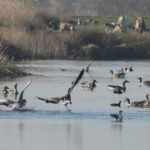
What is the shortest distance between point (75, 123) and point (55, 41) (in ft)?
67.5

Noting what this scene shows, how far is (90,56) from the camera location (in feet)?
124

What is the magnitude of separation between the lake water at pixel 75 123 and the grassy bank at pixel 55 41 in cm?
898

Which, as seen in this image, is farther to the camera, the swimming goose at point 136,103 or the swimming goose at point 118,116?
the swimming goose at point 136,103

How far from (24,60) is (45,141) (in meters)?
19.2

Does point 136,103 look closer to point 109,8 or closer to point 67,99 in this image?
point 67,99

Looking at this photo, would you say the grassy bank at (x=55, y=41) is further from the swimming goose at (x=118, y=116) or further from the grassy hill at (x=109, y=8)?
the grassy hill at (x=109, y=8)

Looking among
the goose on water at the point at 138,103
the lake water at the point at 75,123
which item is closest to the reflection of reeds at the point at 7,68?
the lake water at the point at 75,123

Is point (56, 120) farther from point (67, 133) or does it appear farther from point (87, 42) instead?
point (87, 42)

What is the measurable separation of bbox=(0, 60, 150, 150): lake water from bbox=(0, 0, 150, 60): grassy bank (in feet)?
29.5

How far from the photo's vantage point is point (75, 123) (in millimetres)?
15266

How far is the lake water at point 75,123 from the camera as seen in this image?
43.2 ft

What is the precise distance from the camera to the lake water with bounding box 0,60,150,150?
13.2 metres

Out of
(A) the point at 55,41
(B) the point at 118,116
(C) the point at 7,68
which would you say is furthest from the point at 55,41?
(B) the point at 118,116

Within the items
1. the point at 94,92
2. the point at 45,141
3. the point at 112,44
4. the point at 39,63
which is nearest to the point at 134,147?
the point at 45,141
